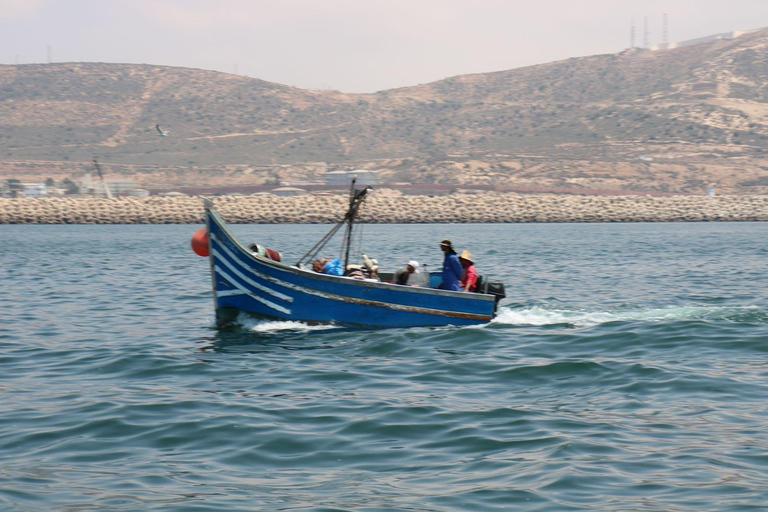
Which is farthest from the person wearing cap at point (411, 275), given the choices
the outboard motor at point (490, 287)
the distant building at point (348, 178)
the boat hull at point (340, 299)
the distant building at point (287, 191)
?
the distant building at point (348, 178)

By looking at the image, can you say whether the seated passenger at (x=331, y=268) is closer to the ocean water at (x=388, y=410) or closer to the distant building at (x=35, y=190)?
the ocean water at (x=388, y=410)

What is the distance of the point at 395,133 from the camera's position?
177875mm

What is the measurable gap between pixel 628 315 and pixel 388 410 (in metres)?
9.23

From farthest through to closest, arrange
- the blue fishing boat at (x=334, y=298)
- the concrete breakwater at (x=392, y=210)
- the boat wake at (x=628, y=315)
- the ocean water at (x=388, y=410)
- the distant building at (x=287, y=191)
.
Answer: the distant building at (x=287, y=191) → the concrete breakwater at (x=392, y=210) → the boat wake at (x=628, y=315) → the blue fishing boat at (x=334, y=298) → the ocean water at (x=388, y=410)

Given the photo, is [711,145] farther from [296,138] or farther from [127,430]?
[127,430]

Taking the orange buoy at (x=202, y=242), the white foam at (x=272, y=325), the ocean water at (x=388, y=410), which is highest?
the orange buoy at (x=202, y=242)

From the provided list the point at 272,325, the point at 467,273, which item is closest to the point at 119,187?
the point at 272,325

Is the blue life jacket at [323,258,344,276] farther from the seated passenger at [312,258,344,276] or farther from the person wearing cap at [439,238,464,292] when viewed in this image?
the person wearing cap at [439,238,464,292]

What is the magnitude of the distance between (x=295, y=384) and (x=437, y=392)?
1896 mm

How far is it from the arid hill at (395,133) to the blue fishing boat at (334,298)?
104546mm

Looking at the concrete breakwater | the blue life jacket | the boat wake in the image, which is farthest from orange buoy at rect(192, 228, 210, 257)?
the concrete breakwater

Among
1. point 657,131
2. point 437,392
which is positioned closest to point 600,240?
point 437,392

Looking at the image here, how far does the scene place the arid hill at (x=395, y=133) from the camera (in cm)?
12575

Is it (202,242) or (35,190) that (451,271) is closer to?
(202,242)
